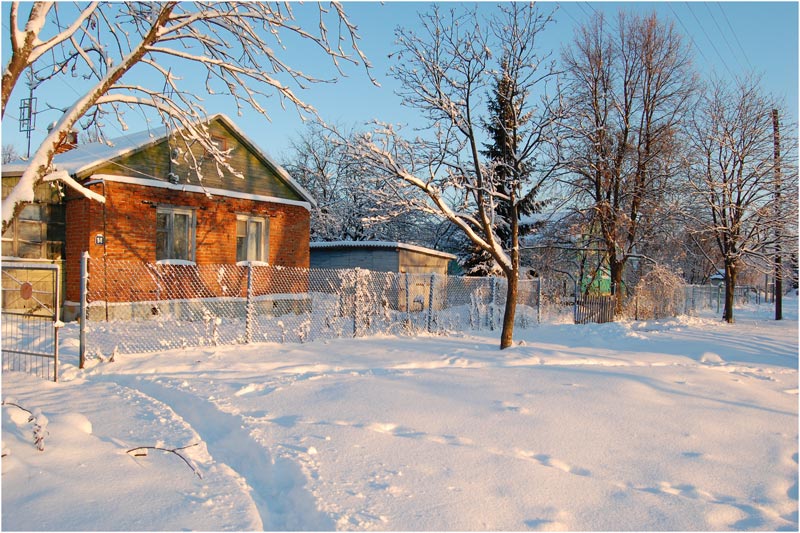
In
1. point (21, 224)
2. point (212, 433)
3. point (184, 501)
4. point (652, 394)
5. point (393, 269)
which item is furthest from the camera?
point (393, 269)

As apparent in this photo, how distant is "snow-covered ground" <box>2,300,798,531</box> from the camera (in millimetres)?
3672

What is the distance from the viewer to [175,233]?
14945 mm

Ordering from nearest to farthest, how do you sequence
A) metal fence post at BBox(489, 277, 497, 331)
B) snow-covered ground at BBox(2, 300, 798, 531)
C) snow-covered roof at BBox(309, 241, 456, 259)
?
snow-covered ground at BBox(2, 300, 798, 531) < metal fence post at BBox(489, 277, 497, 331) < snow-covered roof at BBox(309, 241, 456, 259)

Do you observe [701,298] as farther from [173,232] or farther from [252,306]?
[173,232]

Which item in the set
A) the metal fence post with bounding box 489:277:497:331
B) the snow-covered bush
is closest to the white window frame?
the metal fence post with bounding box 489:277:497:331

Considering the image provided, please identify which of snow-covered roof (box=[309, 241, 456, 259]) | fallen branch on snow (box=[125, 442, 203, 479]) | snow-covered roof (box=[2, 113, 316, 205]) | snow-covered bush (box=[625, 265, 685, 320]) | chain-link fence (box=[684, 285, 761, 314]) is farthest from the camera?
chain-link fence (box=[684, 285, 761, 314])

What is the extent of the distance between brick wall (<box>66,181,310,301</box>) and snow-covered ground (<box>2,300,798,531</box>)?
5.32 meters

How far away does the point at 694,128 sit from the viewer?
20.9 metres

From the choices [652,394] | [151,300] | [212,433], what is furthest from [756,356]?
[151,300]

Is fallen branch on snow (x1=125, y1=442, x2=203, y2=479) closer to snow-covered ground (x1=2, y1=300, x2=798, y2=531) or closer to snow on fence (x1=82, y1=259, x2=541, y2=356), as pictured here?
snow-covered ground (x1=2, y1=300, x2=798, y2=531)

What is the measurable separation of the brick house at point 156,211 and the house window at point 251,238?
0.10ft

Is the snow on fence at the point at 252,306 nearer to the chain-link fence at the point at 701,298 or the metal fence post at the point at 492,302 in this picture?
the metal fence post at the point at 492,302

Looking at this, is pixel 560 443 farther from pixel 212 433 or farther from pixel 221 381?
pixel 221 381

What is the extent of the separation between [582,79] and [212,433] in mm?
19303
